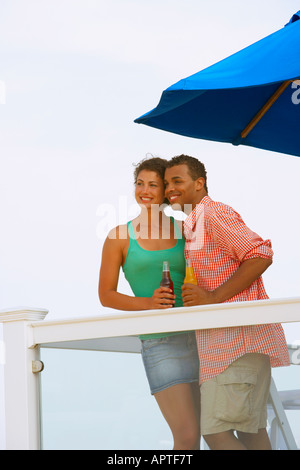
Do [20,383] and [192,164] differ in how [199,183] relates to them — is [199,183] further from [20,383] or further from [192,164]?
[20,383]

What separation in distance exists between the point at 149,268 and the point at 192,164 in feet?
2.10

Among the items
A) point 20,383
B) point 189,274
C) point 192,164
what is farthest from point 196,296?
point 20,383

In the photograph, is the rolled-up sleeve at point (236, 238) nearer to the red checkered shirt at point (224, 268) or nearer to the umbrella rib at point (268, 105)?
the red checkered shirt at point (224, 268)

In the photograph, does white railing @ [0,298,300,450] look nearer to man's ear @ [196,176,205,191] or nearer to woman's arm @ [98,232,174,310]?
woman's arm @ [98,232,174,310]

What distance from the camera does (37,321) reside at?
391 centimetres

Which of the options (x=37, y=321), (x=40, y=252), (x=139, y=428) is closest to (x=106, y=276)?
(x=37, y=321)

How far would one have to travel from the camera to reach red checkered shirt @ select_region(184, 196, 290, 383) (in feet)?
11.1

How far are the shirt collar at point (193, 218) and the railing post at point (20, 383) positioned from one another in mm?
919

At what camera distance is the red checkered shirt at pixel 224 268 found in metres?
3.38

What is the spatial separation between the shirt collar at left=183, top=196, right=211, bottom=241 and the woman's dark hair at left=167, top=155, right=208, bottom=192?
29cm

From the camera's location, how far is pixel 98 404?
3693 mm

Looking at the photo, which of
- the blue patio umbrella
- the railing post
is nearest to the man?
the blue patio umbrella

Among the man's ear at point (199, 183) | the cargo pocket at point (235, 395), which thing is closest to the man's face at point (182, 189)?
the man's ear at point (199, 183)
